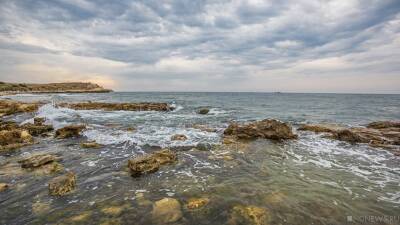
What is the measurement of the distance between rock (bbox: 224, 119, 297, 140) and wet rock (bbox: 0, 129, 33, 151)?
1152cm

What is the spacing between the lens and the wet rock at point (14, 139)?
40.1 ft

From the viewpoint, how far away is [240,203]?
631 cm

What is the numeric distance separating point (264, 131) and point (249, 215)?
1019 centimetres

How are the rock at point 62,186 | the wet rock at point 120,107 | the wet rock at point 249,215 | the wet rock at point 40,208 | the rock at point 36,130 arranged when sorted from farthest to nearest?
the wet rock at point 120,107 < the rock at point 36,130 < the rock at point 62,186 < the wet rock at point 40,208 < the wet rock at point 249,215

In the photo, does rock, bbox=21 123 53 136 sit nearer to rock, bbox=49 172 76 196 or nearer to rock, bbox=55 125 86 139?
rock, bbox=55 125 86 139

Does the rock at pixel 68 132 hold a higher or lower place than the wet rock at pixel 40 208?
higher

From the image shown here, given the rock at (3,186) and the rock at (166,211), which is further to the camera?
the rock at (3,186)

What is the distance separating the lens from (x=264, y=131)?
50.5 ft

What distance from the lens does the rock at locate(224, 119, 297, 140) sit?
1499 cm

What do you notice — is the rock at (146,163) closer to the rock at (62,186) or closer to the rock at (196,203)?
the rock at (62,186)

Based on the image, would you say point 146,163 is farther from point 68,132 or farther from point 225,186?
point 68,132

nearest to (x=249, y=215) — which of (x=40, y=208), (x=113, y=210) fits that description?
(x=113, y=210)

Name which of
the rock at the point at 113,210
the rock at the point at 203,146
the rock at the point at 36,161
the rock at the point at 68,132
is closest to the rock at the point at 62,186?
the rock at the point at 113,210

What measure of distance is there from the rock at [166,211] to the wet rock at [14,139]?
997 cm
